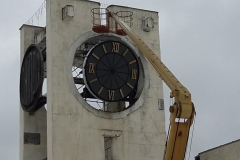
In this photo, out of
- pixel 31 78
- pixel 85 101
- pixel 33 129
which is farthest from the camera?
pixel 31 78

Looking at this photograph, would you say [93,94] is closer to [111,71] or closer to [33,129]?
[111,71]

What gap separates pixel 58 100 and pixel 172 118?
34.2ft

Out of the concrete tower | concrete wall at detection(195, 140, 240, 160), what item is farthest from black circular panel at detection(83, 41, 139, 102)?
concrete wall at detection(195, 140, 240, 160)

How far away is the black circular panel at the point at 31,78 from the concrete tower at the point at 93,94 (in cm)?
18

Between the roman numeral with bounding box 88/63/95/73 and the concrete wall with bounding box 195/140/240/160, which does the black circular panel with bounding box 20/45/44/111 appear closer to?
the roman numeral with bounding box 88/63/95/73

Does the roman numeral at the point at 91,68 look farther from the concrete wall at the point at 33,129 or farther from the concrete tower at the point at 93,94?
the concrete wall at the point at 33,129

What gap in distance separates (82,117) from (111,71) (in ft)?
12.2

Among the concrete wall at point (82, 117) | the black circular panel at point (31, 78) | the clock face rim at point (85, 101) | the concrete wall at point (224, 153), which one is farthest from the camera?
the black circular panel at point (31, 78)

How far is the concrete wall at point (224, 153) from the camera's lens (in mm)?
42756

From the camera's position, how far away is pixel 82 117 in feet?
148

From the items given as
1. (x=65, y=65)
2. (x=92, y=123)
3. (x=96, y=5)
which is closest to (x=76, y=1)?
(x=96, y=5)

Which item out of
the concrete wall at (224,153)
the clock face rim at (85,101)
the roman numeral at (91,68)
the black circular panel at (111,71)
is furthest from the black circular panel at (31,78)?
Result: the concrete wall at (224,153)

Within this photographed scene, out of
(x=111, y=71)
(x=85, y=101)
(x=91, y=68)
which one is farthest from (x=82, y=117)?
(x=111, y=71)

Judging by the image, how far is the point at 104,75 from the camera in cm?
4625
